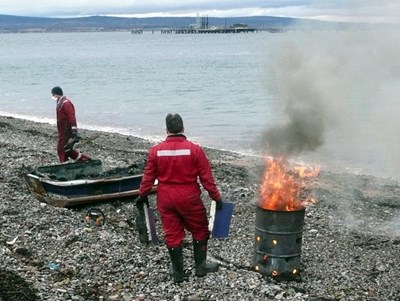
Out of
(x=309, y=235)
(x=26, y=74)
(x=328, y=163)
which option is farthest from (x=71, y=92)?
(x=309, y=235)

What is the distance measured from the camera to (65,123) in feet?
40.3

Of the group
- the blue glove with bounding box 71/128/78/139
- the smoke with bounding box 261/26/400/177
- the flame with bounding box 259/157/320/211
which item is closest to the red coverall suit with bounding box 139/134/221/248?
the flame with bounding box 259/157/320/211

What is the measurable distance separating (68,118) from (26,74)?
61161mm

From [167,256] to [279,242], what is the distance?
1.68 m

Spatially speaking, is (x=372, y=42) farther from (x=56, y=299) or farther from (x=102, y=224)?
(x=56, y=299)

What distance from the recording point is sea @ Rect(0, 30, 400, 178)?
1213 cm

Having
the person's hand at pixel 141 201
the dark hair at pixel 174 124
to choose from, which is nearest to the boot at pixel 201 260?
the person's hand at pixel 141 201

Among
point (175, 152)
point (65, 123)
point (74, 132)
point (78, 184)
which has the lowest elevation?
point (78, 184)

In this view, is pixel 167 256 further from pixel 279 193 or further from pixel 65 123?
pixel 65 123

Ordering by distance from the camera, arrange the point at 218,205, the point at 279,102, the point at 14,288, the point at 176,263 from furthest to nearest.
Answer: the point at 279,102 < the point at 218,205 < the point at 176,263 < the point at 14,288

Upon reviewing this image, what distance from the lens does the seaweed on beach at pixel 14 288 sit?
6.79 meters

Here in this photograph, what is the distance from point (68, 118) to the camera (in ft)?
39.9

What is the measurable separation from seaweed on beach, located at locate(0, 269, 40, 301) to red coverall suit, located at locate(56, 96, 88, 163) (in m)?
5.26

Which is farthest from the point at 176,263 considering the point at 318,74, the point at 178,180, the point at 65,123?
the point at 318,74
